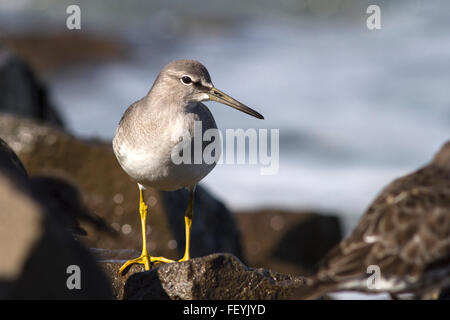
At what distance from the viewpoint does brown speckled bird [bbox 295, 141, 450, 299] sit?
555 centimetres

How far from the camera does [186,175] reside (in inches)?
275

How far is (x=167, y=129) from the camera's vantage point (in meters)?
7.08

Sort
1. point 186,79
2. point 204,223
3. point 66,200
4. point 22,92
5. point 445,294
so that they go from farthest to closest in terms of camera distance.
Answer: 1. point 22,92
2. point 204,223
3. point 66,200
4. point 186,79
5. point 445,294

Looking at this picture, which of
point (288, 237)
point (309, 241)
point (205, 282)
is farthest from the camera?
point (309, 241)

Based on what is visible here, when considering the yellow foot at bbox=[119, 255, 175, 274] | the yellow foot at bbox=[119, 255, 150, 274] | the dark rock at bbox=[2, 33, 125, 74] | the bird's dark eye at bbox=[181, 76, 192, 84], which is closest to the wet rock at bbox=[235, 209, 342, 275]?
the yellow foot at bbox=[119, 255, 175, 274]

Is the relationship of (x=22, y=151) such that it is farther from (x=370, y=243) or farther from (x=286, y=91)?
(x=286, y=91)

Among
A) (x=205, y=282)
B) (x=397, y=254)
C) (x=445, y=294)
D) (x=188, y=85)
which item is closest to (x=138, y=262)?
(x=205, y=282)

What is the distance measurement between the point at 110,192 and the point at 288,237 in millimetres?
4341

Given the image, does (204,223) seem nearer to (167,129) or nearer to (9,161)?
(167,129)

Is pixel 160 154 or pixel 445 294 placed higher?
pixel 160 154

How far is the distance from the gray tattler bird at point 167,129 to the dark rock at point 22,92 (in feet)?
21.5

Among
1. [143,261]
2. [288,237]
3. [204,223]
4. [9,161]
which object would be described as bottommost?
[288,237]

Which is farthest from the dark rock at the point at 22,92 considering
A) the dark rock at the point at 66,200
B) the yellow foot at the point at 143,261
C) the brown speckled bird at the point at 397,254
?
the brown speckled bird at the point at 397,254

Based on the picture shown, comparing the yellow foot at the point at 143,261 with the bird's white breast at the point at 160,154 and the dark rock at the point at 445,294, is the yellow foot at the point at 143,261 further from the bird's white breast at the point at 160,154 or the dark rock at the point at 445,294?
the dark rock at the point at 445,294
